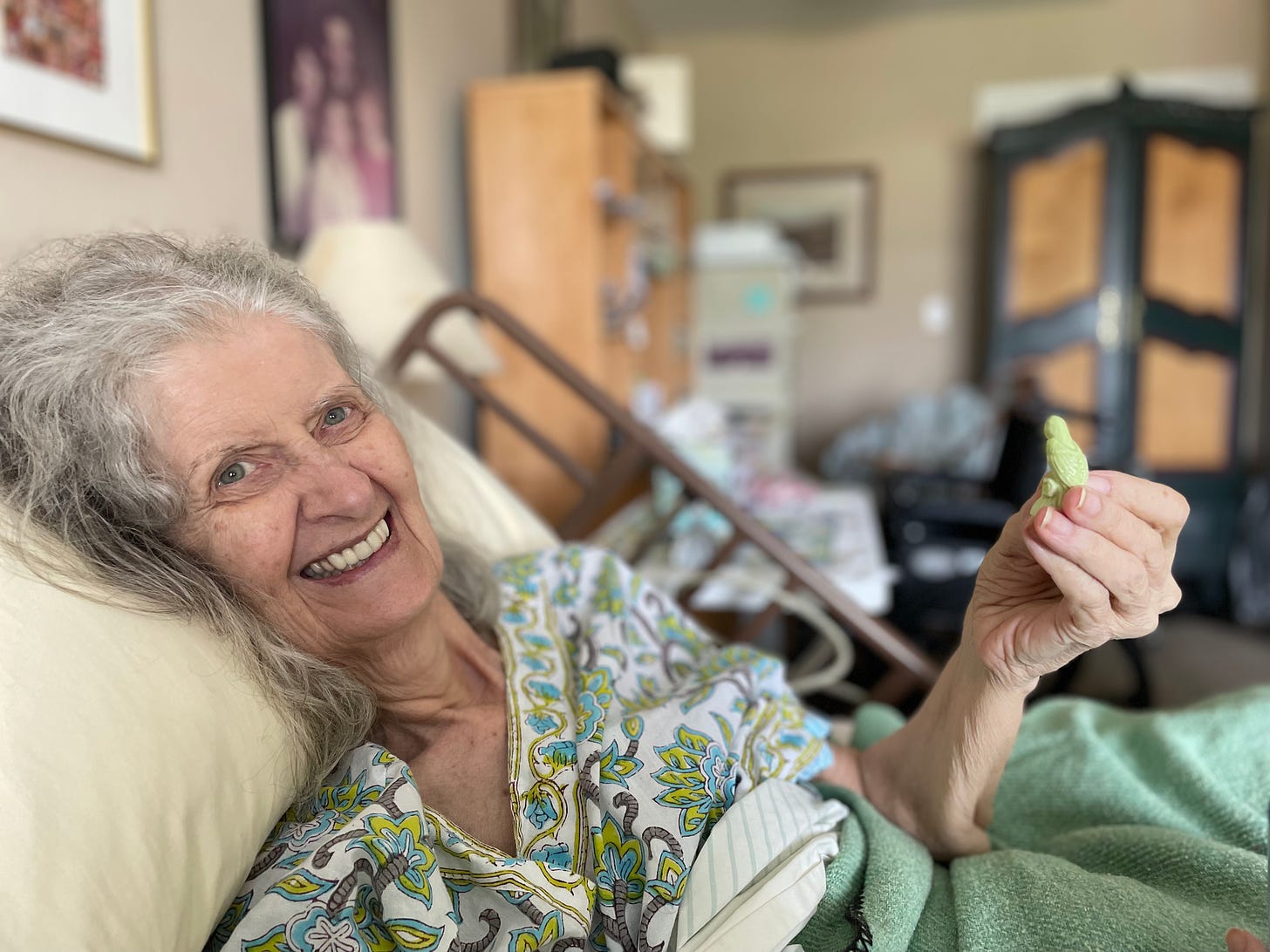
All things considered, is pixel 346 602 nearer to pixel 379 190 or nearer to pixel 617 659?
pixel 617 659

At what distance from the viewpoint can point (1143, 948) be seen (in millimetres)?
611

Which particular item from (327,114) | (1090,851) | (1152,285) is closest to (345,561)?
(1090,851)

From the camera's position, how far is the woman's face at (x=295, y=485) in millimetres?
662

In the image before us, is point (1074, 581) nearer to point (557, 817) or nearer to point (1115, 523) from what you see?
point (1115, 523)

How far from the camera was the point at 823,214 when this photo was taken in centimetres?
485

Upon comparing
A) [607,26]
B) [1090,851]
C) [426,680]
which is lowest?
[1090,851]

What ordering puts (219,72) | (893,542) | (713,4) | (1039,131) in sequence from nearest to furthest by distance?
1. (219,72)
2. (893,542)
3. (1039,131)
4. (713,4)

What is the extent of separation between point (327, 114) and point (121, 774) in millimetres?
1584

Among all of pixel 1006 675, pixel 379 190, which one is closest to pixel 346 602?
pixel 1006 675

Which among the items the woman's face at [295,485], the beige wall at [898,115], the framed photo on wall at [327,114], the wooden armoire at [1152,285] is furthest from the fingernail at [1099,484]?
the beige wall at [898,115]

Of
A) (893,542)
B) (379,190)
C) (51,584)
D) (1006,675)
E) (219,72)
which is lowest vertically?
(893,542)

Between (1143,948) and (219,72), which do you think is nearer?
(1143,948)

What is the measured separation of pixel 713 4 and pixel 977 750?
4.52m

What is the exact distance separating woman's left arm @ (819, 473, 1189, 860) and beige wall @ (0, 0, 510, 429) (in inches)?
30.5
